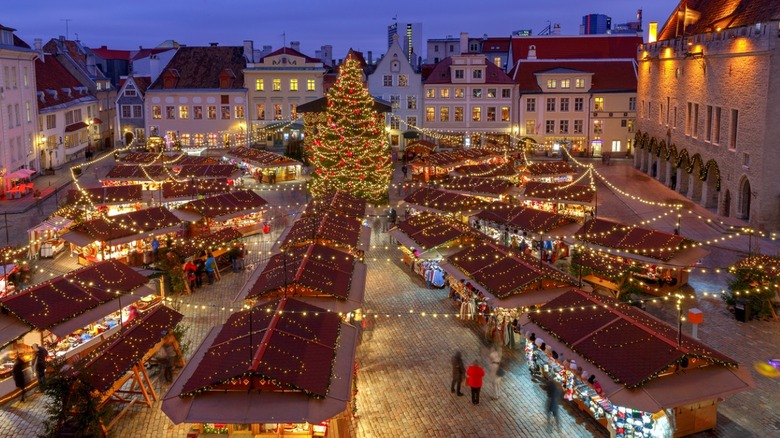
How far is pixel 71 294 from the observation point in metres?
18.5

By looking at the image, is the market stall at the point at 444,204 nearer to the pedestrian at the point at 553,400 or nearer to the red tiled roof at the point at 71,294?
the red tiled roof at the point at 71,294

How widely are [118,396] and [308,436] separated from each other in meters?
5.29

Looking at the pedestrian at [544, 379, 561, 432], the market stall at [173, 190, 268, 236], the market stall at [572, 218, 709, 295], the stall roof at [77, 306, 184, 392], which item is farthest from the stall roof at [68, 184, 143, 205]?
the pedestrian at [544, 379, 561, 432]

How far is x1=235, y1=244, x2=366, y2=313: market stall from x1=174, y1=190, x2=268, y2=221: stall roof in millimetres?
9978

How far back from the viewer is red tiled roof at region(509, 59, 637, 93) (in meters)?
63.5

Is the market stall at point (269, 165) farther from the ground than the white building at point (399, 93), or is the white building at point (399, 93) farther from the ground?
the white building at point (399, 93)

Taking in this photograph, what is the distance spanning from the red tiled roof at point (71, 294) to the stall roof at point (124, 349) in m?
1.67

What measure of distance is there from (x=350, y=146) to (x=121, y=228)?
47.4ft

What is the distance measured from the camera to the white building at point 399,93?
64.9 meters

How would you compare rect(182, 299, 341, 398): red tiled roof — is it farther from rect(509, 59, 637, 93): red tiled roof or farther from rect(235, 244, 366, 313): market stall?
rect(509, 59, 637, 93): red tiled roof

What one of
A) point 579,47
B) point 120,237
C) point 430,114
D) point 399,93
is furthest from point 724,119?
point 579,47

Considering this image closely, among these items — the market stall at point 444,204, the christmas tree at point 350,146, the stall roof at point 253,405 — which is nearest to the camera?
the stall roof at point 253,405

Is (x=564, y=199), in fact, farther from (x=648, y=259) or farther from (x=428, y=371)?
(x=428, y=371)

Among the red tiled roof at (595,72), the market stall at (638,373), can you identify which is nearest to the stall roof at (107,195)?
the market stall at (638,373)
